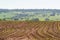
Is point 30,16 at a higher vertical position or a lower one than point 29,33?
lower

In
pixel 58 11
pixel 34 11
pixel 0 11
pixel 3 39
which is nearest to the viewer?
pixel 3 39

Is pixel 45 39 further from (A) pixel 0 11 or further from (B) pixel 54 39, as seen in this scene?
(A) pixel 0 11

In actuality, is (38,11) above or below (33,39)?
below

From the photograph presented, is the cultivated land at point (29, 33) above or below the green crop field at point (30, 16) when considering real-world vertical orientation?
above

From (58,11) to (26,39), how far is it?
67.5 metres

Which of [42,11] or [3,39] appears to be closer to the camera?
[3,39]

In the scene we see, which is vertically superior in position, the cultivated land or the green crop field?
the cultivated land

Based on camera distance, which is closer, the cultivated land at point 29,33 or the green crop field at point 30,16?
the cultivated land at point 29,33

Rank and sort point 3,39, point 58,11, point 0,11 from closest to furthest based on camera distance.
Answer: point 3,39
point 0,11
point 58,11

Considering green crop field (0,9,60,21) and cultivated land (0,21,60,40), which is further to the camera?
green crop field (0,9,60,21)

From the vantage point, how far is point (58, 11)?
79438 mm

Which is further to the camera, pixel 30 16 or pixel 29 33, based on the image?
pixel 30 16

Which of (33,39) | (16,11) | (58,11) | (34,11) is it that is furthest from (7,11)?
(33,39)

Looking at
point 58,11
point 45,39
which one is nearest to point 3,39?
point 45,39
